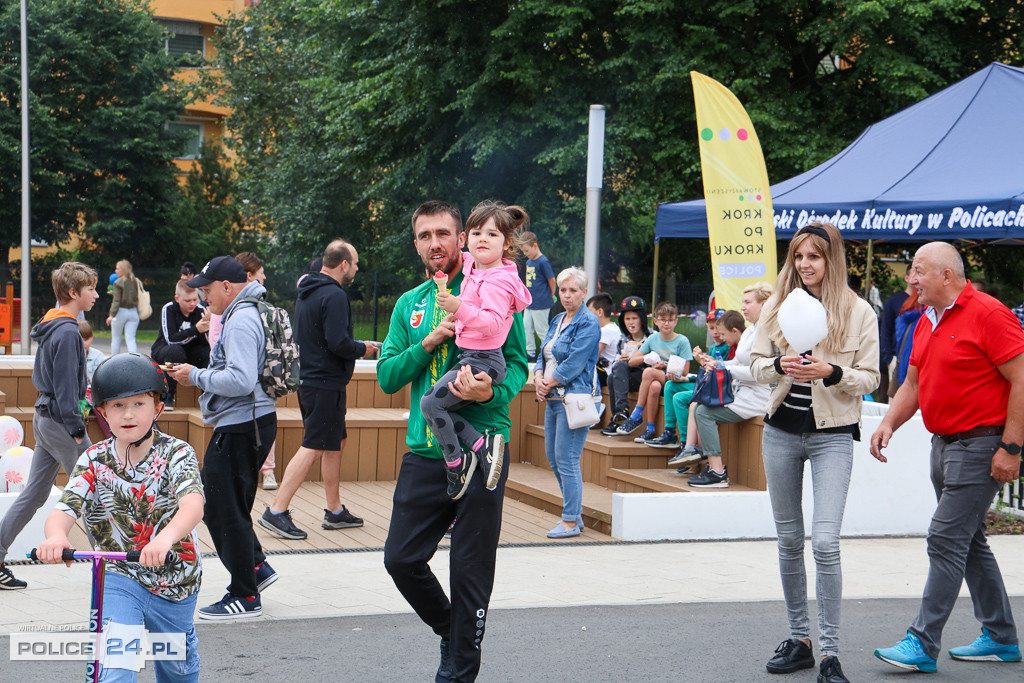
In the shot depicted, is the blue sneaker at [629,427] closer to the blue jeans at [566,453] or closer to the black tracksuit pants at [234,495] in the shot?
the blue jeans at [566,453]

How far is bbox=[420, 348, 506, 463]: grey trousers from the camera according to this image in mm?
3998

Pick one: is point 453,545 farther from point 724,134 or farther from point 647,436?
point 724,134

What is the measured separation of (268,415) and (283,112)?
34321mm

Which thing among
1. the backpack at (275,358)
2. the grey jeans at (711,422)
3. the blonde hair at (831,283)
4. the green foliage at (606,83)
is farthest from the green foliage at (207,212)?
the blonde hair at (831,283)

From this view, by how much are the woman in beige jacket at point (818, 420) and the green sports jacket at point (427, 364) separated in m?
1.30

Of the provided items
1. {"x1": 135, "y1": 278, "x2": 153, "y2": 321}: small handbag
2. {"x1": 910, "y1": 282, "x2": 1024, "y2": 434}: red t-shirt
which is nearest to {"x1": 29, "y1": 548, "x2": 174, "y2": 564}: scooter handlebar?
{"x1": 910, "y1": 282, "x2": 1024, "y2": 434}: red t-shirt

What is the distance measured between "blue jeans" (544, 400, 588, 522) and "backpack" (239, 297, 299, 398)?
2.38 metres

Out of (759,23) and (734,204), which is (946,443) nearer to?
(734,204)

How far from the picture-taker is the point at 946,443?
512 cm

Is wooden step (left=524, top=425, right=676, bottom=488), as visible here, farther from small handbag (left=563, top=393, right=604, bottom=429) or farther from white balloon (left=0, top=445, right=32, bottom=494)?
white balloon (left=0, top=445, right=32, bottom=494)

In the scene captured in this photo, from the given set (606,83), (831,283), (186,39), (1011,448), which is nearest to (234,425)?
(831,283)

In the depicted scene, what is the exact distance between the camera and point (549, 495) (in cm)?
896

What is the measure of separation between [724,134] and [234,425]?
6.41m

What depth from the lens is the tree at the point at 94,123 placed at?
105ft
